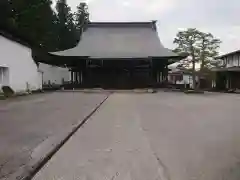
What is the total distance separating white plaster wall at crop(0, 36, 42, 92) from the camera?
21.6 m

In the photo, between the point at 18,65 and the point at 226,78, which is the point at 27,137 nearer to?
the point at 18,65

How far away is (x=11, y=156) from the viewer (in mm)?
5211

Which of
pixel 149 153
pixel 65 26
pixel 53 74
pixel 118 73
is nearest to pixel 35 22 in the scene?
pixel 53 74

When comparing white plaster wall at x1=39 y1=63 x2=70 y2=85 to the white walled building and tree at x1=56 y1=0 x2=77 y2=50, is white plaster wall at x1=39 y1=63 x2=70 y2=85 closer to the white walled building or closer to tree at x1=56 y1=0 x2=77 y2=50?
tree at x1=56 y1=0 x2=77 y2=50

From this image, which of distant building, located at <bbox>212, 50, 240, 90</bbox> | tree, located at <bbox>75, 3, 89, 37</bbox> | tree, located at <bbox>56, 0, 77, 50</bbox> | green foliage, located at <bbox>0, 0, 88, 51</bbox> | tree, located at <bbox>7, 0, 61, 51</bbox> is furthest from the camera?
tree, located at <bbox>75, 3, 89, 37</bbox>

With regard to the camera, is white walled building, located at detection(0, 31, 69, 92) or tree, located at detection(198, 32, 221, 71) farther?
tree, located at detection(198, 32, 221, 71)

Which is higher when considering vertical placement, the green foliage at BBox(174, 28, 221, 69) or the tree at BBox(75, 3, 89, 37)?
the tree at BBox(75, 3, 89, 37)

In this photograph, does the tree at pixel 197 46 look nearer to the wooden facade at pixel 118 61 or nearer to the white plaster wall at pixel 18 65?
the wooden facade at pixel 118 61

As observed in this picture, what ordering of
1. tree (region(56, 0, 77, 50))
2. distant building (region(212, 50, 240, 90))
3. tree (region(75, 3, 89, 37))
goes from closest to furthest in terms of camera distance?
distant building (region(212, 50, 240, 90)), tree (region(56, 0, 77, 50)), tree (region(75, 3, 89, 37))

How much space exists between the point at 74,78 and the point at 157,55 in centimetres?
1053

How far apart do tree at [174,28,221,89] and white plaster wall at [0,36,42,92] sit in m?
15.7

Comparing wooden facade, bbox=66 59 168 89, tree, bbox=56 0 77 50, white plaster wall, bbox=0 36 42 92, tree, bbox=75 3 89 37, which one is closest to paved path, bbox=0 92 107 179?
white plaster wall, bbox=0 36 42 92

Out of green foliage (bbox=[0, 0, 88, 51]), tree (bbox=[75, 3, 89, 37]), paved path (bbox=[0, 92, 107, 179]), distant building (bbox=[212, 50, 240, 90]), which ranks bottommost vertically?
paved path (bbox=[0, 92, 107, 179])

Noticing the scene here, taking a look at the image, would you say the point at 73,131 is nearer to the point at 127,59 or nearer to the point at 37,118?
the point at 37,118
